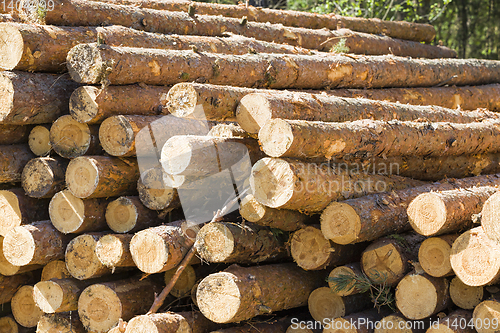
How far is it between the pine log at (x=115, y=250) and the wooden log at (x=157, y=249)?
6.4 inches

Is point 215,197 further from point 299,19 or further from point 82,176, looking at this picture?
point 299,19

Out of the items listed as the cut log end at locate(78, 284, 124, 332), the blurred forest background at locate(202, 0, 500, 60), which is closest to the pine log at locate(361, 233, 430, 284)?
the cut log end at locate(78, 284, 124, 332)

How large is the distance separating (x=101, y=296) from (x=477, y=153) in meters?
4.77

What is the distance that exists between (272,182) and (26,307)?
3570 mm

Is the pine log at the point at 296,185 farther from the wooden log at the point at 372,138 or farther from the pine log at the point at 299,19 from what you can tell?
the pine log at the point at 299,19

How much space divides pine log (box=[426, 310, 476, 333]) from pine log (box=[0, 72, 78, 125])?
4348 millimetres

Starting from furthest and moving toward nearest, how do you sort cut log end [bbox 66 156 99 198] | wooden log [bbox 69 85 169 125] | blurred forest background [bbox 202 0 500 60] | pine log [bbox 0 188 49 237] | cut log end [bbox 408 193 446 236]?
blurred forest background [bbox 202 0 500 60] → pine log [bbox 0 188 49 237] → wooden log [bbox 69 85 169 125] → cut log end [bbox 66 156 99 198] → cut log end [bbox 408 193 446 236]

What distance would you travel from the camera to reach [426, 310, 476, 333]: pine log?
379 centimetres

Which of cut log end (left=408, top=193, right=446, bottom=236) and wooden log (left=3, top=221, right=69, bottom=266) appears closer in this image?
cut log end (left=408, top=193, right=446, bottom=236)

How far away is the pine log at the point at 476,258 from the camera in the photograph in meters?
3.59

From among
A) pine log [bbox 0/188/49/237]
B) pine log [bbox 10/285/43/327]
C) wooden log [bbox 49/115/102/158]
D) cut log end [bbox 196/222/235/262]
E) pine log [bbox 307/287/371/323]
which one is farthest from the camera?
pine log [bbox 10/285/43/327]

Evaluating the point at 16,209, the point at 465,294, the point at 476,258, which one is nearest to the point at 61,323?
the point at 16,209

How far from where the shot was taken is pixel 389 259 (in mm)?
4281

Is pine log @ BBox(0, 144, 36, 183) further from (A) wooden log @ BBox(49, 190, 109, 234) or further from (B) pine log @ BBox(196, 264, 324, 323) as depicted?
(B) pine log @ BBox(196, 264, 324, 323)
